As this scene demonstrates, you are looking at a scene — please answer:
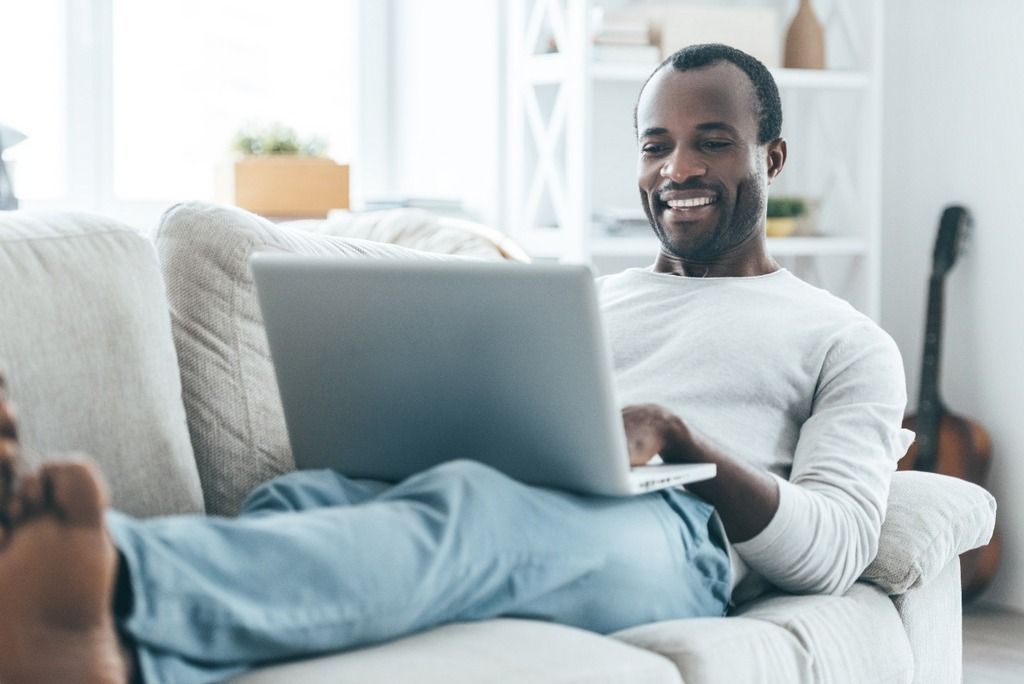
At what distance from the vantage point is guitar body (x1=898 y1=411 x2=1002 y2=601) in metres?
3.31

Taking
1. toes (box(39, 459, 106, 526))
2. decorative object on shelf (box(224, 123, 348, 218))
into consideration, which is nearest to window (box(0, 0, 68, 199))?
decorative object on shelf (box(224, 123, 348, 218))

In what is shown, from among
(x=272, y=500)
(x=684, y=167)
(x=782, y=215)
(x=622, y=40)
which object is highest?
(x=622, y=40)

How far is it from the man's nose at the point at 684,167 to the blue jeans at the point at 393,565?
0.52 m

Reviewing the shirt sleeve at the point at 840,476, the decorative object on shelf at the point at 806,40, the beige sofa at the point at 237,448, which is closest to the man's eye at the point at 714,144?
the shirt sleeve at the point at 840,476

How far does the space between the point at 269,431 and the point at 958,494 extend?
0.87m

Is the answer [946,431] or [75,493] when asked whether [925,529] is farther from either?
[946,431]

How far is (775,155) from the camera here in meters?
2.03

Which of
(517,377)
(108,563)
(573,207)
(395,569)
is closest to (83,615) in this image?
(108,563)

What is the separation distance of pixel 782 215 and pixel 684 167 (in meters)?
1.63

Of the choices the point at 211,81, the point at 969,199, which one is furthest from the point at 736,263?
the point at 211,81

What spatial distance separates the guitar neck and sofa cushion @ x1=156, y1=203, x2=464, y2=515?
6.95ft

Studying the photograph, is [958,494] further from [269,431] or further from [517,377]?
[269,431]

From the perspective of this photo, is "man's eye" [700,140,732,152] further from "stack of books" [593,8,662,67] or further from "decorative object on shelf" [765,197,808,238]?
"decorative object on shelf" [765,197,808,238]

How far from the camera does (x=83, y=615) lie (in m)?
1.01
